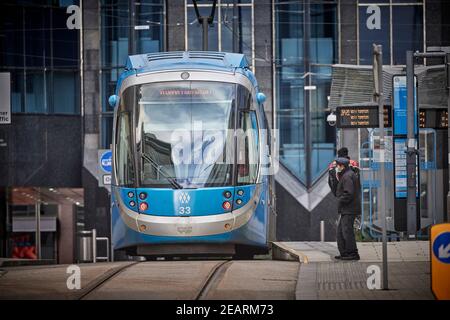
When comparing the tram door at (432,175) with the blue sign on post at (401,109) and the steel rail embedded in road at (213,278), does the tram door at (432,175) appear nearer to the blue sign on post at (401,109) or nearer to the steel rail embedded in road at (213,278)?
A: the blue sign on post at (401,109)

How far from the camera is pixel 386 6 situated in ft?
51.8

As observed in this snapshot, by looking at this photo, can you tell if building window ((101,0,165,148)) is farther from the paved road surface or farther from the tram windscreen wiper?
the paved road surface

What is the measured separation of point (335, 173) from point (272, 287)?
3.59m

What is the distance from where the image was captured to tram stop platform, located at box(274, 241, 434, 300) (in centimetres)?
1342

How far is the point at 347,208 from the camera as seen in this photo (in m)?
17.5

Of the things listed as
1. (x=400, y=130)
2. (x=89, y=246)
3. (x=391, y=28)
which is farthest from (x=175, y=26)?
(x=89, y=246)

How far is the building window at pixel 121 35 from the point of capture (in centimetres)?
1680

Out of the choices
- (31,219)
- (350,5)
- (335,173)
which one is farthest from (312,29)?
(31,219)

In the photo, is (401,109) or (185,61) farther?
(401,109)

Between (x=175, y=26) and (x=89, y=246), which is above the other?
(x=175, y=26)

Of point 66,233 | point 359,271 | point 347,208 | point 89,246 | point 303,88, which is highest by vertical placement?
point 303,88

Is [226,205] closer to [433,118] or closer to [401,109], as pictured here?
[433,118]

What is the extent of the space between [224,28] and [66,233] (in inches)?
199
